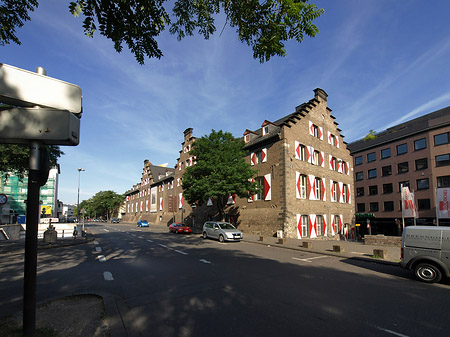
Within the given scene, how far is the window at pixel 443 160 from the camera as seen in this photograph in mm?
35594

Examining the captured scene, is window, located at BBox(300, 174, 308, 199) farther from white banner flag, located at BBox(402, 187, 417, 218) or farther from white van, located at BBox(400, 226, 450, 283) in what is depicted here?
white van, located at BBox(400, 226, 450, 283)

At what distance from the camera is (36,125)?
8.81 ft

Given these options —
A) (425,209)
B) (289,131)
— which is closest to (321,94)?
(289,131)

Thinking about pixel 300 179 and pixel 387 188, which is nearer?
pixel 300 179

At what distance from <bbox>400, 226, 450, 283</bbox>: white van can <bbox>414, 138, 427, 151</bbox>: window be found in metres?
38.5

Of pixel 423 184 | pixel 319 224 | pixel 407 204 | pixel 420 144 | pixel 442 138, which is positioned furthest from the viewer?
pixel 420 144

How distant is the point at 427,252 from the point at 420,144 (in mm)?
39432

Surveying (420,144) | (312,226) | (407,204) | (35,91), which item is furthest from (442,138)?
(35,91)

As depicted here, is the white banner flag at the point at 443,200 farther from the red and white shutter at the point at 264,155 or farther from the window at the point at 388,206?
the red and white shutter at the point at 264,155

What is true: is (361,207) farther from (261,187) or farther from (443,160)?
(261,187)

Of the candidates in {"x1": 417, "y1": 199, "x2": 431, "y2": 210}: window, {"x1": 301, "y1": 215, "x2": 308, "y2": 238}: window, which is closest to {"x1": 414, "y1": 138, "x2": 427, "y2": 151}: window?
{"x1": 417, "y1": 199, "x2": 431, "y2": 210}: window

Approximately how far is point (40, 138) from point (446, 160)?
152 ft

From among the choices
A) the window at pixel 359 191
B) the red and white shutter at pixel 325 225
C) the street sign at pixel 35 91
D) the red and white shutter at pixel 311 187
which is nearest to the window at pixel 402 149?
the window at pixel 359 191

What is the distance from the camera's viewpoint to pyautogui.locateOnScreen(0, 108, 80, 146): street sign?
8.66 ft
